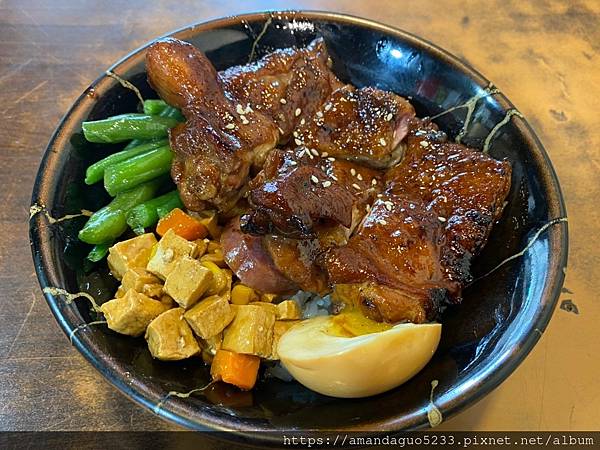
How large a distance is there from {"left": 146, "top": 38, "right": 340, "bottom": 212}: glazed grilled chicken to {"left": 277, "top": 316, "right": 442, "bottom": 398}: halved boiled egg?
2.44ft

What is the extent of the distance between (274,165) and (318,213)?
32cm

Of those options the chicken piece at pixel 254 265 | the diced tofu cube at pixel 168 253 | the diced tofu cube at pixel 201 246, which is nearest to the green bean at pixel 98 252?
the diced tofu cube at pixel 168 253

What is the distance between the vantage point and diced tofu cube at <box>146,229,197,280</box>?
2129 mm

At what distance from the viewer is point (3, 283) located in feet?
8.80

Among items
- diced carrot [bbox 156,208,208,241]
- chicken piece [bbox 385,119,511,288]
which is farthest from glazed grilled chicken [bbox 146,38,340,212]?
chicken piece [bbox 385,119,511,288]

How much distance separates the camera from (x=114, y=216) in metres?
2.34

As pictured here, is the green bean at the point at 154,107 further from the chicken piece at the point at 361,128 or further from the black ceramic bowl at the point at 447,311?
the chicken piece at the point at 361,128

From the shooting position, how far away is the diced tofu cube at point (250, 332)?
79.9 inches

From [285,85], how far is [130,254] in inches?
41.2

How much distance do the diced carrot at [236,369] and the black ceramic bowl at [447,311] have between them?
5cm

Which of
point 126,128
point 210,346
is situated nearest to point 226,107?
point 126,128

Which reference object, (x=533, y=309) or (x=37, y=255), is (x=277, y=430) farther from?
(x=37, y=255)

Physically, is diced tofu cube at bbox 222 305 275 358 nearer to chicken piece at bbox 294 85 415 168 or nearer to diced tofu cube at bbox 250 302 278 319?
diced tofu cube at bbox 250 302 278 319

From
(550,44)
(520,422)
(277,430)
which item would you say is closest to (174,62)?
(277,430)
